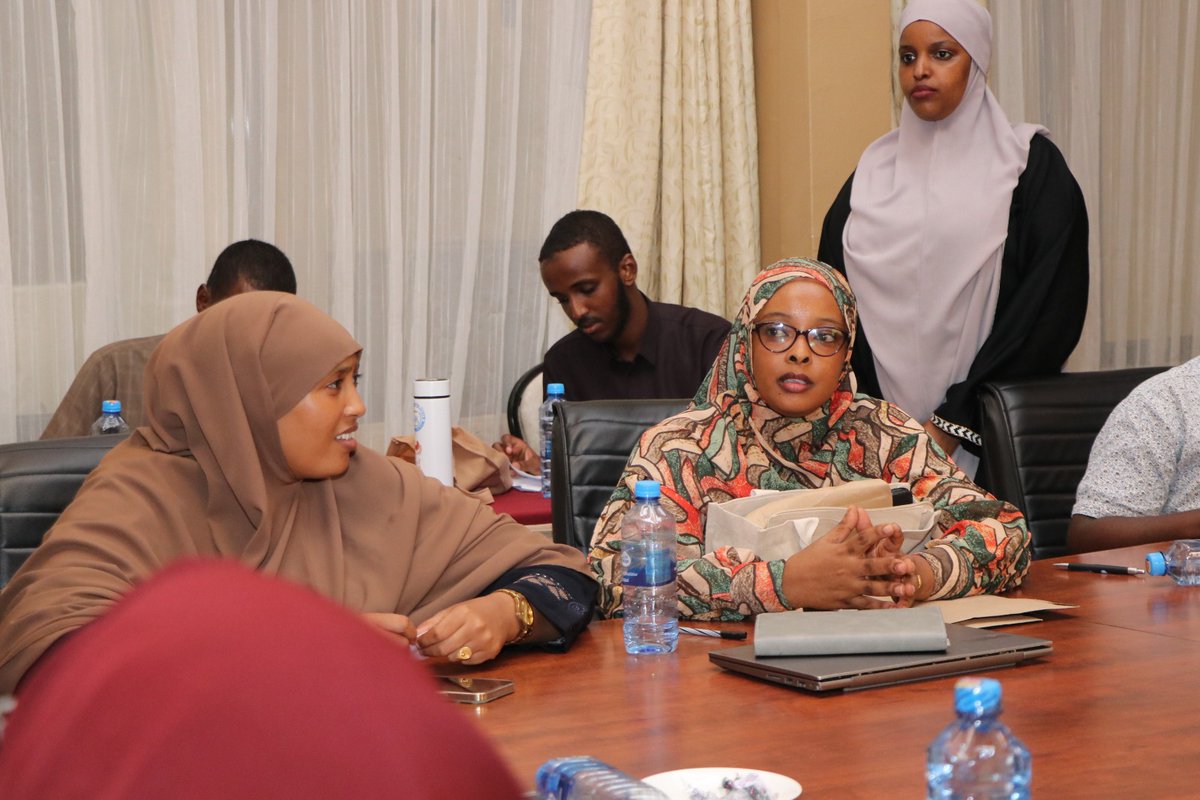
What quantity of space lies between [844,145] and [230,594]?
14.4ft

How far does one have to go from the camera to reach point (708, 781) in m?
1.34

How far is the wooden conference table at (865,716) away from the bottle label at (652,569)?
97mm

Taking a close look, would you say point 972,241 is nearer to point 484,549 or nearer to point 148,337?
point 484,549

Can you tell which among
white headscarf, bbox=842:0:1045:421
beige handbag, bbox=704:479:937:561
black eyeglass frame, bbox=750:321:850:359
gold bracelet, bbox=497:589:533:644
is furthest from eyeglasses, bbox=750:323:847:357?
white headscarf, bbox=842:0:1045:421

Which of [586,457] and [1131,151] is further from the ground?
[1131,151]

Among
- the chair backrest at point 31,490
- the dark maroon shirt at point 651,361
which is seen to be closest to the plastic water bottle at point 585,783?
the chair backrest at point 31,490

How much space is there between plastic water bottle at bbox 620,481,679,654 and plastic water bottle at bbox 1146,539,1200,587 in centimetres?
88

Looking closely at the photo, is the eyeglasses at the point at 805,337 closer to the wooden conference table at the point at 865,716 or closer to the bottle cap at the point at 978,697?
the wooden conference table at the point at 865,716

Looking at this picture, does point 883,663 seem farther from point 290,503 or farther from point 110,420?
point 110,420

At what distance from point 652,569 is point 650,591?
34mm

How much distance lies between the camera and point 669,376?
12.4 feet

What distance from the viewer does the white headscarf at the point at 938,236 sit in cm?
344

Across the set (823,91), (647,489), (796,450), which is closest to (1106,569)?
(796,450)

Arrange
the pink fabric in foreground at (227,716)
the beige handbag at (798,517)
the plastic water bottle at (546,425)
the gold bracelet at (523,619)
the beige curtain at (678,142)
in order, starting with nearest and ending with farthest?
the pink fabric in foreground at (227,716) < the gold bracelet at (523,619) < the beige handbag at (798,517) < the plastic water bottle at (546,425) < the beige curtain at (678,142)
